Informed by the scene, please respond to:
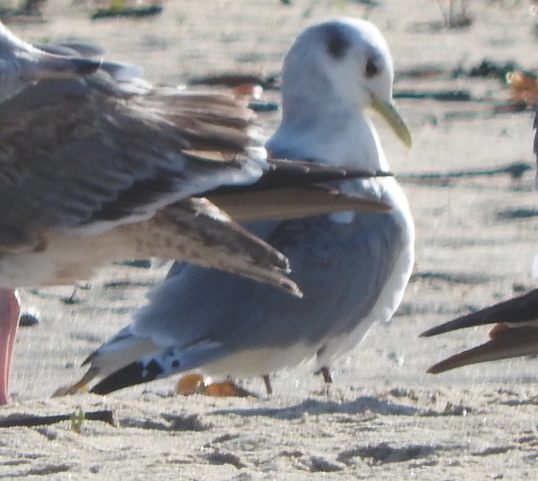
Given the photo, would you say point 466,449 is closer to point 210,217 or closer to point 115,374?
point 210,217

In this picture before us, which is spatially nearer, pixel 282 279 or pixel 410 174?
pixel 282 279

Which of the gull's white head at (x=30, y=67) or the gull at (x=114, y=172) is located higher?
the gull's white head at (x=30, y=67)

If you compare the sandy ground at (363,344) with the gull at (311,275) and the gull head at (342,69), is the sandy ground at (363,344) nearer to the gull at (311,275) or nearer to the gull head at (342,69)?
the gull at (311,275)

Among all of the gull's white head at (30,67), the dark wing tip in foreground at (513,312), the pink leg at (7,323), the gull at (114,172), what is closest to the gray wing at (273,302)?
the pink leg at (7,323)

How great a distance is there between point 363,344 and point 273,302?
68 cm

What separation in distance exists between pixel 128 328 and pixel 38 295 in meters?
1.32

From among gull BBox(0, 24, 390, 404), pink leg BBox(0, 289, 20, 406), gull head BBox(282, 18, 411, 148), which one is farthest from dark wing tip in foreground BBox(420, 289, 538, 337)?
gull head BBox(282, 18, 411, 148)

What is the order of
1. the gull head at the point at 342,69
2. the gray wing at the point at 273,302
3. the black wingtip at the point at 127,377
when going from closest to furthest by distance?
1. the black wingtip at the point at 127,377
2. the gray wing at the point at 273,302
3. the gull head at the point at 342,69

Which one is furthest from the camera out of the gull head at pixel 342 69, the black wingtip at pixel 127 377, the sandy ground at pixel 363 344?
the gull head at pixel 342 69

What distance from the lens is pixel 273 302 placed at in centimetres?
516

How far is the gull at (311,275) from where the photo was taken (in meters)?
4.84

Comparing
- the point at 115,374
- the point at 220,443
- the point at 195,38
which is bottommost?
the point at 195,38

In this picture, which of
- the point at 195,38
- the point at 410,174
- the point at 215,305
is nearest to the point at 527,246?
the point at 410,174

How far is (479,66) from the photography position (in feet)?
31.3
